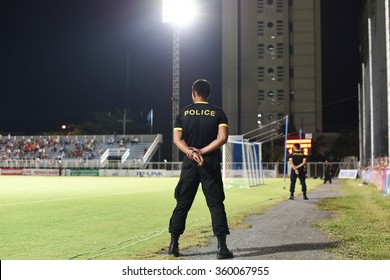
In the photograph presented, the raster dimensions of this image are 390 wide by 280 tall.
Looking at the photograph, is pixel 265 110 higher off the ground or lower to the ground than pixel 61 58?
lower

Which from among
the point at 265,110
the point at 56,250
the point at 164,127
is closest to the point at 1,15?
the point at 56,250

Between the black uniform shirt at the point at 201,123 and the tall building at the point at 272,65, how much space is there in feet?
210

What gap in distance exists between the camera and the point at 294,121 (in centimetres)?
6981

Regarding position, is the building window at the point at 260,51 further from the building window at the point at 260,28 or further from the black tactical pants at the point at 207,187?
the black tactical pants at the point at 207,187

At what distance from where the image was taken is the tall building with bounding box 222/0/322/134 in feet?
229

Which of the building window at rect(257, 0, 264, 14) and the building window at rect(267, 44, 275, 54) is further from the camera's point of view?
the building window at rect(257, 0, 264, 14)

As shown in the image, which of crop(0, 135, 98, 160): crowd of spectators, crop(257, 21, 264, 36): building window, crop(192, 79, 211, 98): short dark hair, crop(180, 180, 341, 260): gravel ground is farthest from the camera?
crop(257, 21, 264, 36): building window

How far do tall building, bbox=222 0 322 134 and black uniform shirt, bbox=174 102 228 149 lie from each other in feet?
210

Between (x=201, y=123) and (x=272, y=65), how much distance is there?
2644 inches

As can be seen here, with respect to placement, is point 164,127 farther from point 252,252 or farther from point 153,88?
point 252,252

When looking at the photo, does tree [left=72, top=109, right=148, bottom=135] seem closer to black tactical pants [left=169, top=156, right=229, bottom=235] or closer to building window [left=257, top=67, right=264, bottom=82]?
building window [left=257, top=67, right=264, bottom=82]

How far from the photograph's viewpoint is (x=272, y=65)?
233 feet

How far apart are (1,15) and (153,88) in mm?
47158

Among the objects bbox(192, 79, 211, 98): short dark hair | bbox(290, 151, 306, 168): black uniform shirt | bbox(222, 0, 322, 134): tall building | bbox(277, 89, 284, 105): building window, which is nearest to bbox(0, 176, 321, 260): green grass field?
bbox(192, 79, 211, 98): short dark hair
